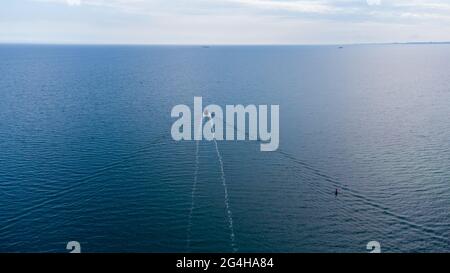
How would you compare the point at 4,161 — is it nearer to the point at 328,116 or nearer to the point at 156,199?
the point at 156,199

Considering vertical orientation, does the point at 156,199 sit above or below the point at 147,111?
below

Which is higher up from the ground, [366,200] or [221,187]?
[221,187]

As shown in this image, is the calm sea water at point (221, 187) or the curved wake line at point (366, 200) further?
the curved wake line at point (366, 200)

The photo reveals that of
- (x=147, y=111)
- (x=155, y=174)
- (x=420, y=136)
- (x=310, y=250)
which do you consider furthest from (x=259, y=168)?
(x=147, y=111)

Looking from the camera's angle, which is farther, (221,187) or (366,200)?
(221,187)

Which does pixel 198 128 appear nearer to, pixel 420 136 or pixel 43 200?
pixel 43 200

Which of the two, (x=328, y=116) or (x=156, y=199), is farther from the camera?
(x=328, y=116)

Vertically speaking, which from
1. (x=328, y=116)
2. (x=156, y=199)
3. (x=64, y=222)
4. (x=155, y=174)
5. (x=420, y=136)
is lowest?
(x=64, y=222)

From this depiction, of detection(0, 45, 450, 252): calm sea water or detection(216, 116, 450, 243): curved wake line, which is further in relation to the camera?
detection(216, 116, 450, 243): curved wake line
